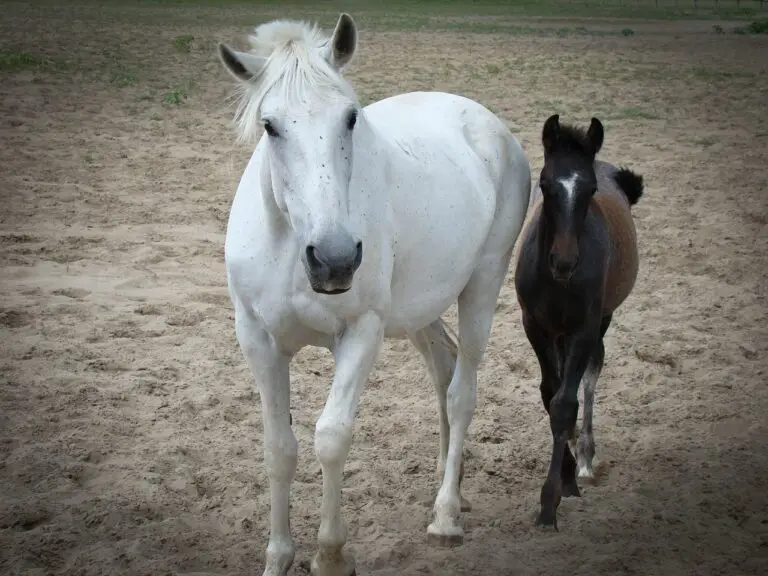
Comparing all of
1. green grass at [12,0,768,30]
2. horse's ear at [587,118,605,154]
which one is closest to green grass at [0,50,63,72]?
green grass at [12,0,768,30]

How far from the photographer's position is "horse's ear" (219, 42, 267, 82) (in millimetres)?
3188

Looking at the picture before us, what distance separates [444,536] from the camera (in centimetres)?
401

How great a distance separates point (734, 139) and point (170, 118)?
6811 millimetres

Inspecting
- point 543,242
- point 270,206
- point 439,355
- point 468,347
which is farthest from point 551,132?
point 270,206

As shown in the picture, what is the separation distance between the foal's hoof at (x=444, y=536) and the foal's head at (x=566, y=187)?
1.16 meters

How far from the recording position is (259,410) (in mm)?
5090

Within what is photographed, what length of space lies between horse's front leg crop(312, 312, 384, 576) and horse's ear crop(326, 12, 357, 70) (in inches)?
35.0

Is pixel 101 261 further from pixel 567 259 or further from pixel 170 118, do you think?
pixel 170 118

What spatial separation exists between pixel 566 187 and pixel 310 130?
1538 mm

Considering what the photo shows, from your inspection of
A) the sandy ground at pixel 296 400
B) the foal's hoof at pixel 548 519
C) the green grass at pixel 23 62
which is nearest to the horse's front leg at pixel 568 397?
the foal's hoof at pixel 548 519

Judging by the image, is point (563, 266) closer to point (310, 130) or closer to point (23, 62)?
point (310, 130)

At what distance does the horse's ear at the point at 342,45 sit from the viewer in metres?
3.25

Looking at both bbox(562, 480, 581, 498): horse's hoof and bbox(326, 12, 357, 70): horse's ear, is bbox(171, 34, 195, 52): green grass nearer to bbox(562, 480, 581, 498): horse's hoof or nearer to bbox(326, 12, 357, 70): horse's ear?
bbox(562, 480, 581, 498): horse's hoof

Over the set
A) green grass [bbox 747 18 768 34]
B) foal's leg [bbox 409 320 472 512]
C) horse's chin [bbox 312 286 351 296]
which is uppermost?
horse's chin [bbox 312 286 351 296]
